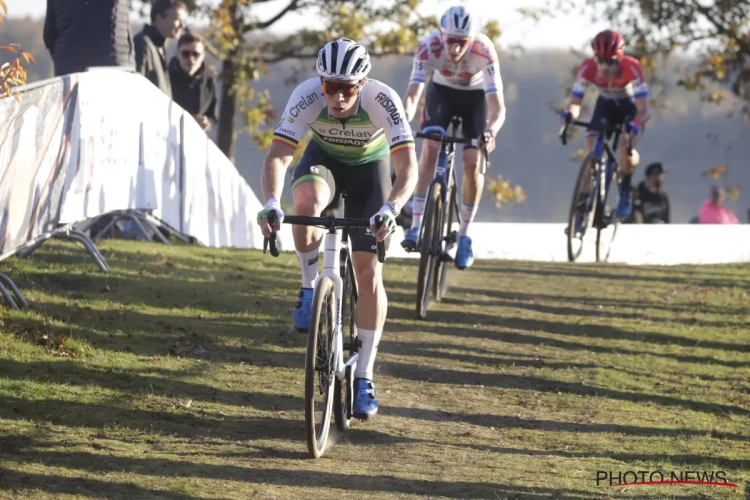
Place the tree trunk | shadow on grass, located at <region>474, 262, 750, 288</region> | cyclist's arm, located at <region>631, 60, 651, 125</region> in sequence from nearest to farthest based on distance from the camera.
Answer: cyclist's arm, located at <region>631, 60, 651, 125</region>
shadow on grass, located at <region>474, 262, 750, 288</region>
the tree trunk

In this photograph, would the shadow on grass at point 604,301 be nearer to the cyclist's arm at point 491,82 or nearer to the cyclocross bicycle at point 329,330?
the cyclist's arm at point 491,82

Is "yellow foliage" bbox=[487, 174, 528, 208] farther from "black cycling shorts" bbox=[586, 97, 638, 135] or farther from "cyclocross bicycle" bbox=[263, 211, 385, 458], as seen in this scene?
"cyclocross bicycle" bbox=[263, 211, 385, 458]

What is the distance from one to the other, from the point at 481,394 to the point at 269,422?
1.96m

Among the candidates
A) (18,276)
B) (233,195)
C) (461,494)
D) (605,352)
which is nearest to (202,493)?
(461,494)

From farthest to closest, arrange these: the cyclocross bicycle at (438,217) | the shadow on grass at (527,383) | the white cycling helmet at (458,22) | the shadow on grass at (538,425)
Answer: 1. the cyclocross bicycle at (438,217)
2. the white cycling helmet at (458,22)
3. the shadow on grass at (527,383)
4. the shadow on grass at (538,425)

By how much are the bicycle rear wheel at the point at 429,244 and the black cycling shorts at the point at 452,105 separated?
918 mm

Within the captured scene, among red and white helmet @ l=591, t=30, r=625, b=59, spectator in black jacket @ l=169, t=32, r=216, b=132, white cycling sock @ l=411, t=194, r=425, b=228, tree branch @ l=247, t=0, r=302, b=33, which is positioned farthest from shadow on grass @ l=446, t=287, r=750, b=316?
tree branch @ l=247, t=0, r=302, b=33

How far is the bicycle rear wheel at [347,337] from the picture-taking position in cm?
685

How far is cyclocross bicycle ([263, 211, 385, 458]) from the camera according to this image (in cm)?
616

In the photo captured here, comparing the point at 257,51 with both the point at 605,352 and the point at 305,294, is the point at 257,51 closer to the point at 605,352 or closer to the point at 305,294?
the point at 605,352

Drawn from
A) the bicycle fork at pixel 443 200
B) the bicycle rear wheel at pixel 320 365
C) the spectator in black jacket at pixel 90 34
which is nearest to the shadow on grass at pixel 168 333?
the bicycle fork at pixel 443 200

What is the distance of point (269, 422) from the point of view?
7219 mm

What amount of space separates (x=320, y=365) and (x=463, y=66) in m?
5.03

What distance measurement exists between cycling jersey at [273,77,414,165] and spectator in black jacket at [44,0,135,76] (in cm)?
490
